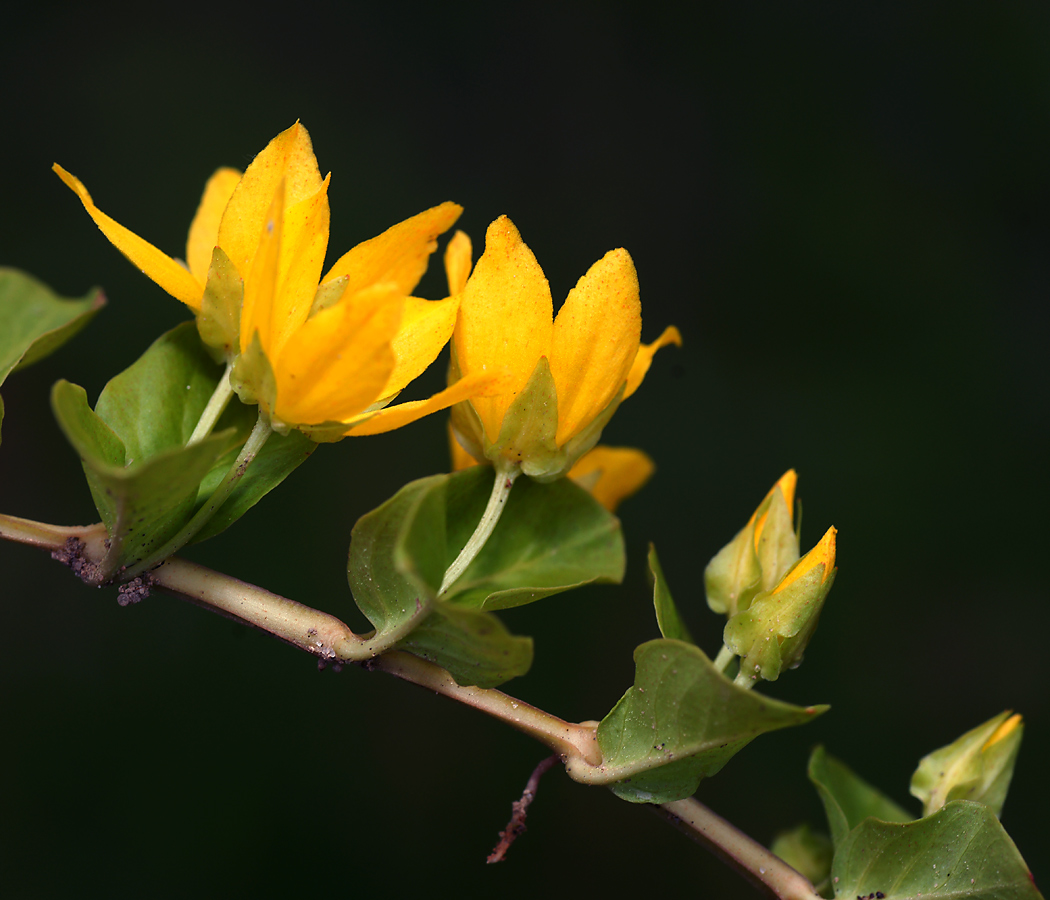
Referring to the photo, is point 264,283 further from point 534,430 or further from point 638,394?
point 638,394

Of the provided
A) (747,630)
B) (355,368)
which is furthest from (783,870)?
(355,368)

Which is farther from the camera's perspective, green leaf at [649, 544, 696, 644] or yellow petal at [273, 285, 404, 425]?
green leaf at [649, 544, 696, 644]

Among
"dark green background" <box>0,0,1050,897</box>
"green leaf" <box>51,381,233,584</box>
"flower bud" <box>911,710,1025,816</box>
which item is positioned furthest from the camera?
"dark green background" <box>0,0,1050,897</box>

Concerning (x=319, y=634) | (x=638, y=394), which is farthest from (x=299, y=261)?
(x=638, y=394)

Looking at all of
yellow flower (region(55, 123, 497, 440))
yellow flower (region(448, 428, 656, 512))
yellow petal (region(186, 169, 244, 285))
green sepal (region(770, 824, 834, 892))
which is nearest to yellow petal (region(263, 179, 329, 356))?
yellow flower (region(55, 123, 497, 440))

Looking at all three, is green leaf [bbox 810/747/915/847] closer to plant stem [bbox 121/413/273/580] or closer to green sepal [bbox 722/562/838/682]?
green sepal [bbox 722/562/838/682]

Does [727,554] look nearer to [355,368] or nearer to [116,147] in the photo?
[355,368]
